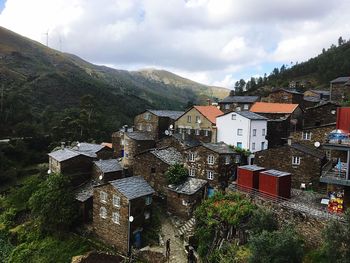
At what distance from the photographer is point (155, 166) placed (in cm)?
4012

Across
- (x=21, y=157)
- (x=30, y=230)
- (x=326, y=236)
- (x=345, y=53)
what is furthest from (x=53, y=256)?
(x=345, y=53)

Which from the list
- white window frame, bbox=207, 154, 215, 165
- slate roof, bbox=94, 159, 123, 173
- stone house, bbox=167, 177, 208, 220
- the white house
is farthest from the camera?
the white house

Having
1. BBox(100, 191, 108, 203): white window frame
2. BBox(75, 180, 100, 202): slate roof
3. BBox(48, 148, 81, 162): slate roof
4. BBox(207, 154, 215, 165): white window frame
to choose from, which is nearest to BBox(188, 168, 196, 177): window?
BBox(207, 154, 215, 165): white window frame

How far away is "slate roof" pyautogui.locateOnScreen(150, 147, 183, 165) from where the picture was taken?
4037 centimetres

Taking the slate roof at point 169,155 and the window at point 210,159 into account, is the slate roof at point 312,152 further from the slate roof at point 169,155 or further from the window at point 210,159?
the slate roof at point 169,155

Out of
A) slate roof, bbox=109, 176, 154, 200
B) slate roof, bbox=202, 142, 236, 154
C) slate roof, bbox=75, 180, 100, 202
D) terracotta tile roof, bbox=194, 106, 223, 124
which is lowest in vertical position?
slate roof, bbox=75, 180, 100, 202

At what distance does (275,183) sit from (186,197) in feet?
31.1

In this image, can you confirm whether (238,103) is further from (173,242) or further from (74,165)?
(173,242)

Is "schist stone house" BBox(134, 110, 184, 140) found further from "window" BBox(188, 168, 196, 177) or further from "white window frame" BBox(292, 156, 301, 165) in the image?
"white window frame" BBox(292, 156, 301, 165)

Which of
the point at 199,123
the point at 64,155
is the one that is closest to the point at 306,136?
the point at 199,123

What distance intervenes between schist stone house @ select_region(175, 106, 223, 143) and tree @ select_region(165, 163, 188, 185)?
9910 millimetres

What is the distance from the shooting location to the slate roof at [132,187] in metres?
33.6

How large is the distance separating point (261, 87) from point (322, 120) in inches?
2941

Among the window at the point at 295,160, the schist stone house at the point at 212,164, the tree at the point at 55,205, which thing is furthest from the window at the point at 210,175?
the tree at the point at 55,205
